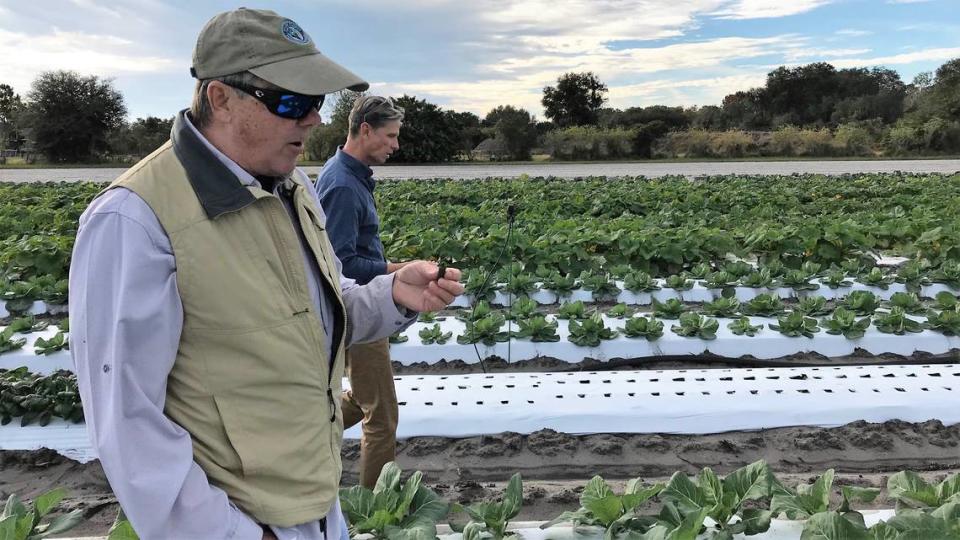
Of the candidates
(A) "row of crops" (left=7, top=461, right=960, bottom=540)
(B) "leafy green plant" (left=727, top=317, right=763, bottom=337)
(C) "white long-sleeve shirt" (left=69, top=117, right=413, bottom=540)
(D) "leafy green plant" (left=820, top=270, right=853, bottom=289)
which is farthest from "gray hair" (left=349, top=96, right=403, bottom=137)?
(D) "leafy green plant" (left=820, top=270, right=853, bottom=289)

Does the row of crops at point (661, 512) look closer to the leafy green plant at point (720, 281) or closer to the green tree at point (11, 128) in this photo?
the leafy green plant at point (720, 281)

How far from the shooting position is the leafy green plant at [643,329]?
5.07 m

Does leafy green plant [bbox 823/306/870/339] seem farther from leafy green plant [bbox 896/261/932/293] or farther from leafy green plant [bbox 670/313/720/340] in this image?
leafy green plant [bbox 896/261/932/293]

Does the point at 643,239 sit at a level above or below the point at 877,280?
above

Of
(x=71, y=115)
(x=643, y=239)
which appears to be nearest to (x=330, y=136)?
(x=71, y=115)

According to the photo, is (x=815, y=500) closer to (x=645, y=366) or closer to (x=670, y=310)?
(x=645, y=366)

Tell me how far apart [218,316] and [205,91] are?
1.33 ft

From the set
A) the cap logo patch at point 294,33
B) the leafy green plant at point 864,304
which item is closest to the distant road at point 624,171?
the leafy green plant at point 864,304

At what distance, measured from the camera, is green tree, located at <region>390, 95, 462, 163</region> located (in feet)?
121

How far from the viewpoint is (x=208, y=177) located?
1.28m

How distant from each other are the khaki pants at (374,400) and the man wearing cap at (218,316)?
1492 millimetres

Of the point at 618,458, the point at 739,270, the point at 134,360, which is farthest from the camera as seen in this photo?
the point at 739,270

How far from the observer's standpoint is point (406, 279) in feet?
5.69

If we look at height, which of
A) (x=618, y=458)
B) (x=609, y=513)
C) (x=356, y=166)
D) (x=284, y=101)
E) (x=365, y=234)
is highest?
(x=284, y=101)
